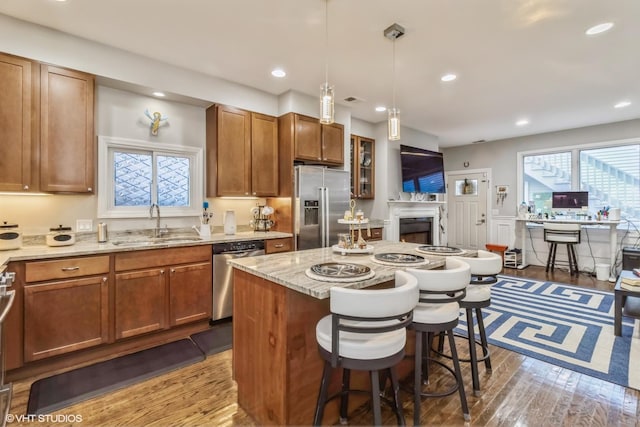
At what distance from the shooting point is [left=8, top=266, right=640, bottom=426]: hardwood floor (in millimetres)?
1846

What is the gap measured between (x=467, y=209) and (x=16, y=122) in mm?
7803

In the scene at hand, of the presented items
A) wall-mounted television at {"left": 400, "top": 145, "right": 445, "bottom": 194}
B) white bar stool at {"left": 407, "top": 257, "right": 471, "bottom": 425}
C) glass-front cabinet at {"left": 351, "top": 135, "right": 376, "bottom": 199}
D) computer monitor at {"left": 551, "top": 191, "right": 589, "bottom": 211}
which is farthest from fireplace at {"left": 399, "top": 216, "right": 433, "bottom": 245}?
white bar stool at {"left": 407, "top": 257, "right": 471, "bottom": 425}

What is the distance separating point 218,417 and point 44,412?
109 centimetres

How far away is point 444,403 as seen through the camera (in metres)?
1.99

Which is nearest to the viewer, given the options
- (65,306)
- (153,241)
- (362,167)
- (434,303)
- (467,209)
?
(434,303)

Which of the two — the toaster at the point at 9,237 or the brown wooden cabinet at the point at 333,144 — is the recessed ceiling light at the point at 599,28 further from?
the toaster at the point at 9,237

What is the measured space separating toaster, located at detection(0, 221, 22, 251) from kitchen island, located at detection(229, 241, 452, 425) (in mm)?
1948

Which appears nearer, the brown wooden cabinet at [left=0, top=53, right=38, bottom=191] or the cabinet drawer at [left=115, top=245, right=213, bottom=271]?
the brown wooden cabinet at [left=0, top=53, right=38, bottom=191]

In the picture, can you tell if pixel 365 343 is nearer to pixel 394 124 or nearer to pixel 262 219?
pixel 394 124

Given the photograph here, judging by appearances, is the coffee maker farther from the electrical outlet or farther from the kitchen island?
the kitchen island

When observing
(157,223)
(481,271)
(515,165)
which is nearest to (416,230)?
(515,165)

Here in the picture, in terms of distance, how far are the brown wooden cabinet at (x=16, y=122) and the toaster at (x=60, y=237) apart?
15.9 inches

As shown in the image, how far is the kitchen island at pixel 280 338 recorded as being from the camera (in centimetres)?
160

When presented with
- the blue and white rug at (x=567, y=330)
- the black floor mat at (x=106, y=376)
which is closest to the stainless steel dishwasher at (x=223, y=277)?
the black floor mat at (x=106, y=376)
